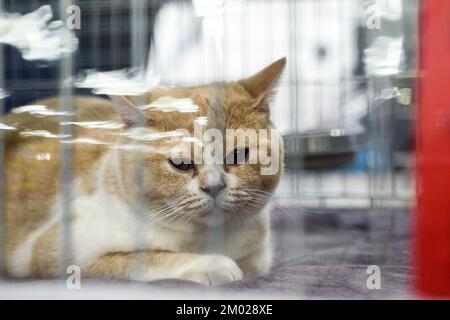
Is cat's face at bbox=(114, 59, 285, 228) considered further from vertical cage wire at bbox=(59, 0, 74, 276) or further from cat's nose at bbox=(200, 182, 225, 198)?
vertical cage wire at bbox=(59, 0, 74, 276)

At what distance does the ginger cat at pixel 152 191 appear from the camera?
1.21 m

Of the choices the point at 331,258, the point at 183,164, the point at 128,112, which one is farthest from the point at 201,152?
the point at 331,258

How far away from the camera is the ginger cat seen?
3.98 ft

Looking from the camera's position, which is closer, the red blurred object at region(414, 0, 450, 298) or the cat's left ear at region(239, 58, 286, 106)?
the red blurred object at region(414, 0, 450, 298)

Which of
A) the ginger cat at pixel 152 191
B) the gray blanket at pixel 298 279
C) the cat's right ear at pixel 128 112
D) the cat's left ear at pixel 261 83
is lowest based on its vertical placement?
the gray blanket at pixel 298 279

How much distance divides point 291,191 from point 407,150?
301mm

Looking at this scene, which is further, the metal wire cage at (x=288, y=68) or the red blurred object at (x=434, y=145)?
the metal wire cage at (x=288, y=68)

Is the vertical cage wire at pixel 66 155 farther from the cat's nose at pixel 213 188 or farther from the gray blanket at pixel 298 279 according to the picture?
the cat's nose at pixel 213 188

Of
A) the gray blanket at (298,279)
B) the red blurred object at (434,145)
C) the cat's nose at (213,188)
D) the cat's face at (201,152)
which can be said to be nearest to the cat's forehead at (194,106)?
the cat's face at (201,152)

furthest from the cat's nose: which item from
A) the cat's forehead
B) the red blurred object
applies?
the red blurred object

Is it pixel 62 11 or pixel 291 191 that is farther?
pixel 291 191
